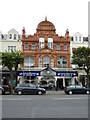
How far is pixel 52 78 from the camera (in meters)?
34.2

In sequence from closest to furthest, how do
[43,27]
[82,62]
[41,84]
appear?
[82,62]
[41,84]
[43,27]

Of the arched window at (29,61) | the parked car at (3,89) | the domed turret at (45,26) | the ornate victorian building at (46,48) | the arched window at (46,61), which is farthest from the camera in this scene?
the domed turret at (45,26)

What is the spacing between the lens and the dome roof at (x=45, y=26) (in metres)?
36.0

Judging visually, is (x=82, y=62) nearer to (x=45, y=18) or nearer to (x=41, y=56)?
(x=41, y=56)

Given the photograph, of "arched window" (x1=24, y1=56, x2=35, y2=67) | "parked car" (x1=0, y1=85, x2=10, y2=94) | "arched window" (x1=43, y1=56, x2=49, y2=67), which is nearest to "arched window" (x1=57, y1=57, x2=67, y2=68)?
"arched window" (x1=43, y1=56, x2=49, y2=67)

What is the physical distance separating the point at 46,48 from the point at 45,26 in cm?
445

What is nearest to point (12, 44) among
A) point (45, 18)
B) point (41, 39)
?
point (41, 39)

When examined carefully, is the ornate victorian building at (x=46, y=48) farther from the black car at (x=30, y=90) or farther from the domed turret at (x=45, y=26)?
the black car at (x=30, y=90)

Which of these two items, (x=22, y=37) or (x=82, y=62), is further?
(x=22, y=37)

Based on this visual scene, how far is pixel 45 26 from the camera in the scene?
36.1 m

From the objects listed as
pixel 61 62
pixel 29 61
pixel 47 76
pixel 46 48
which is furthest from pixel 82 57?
pixel 29 61

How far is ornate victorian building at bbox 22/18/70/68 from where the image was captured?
35125 millimetres

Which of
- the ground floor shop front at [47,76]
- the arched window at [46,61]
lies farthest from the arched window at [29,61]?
the arched window at [46,61]

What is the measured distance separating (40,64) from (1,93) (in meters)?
13.0
